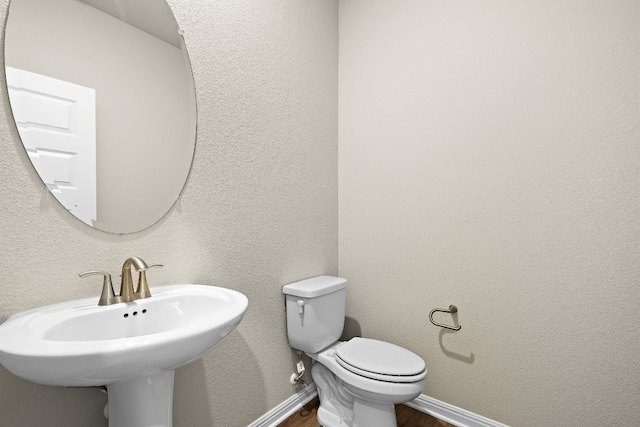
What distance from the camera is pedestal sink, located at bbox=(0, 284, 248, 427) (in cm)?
57

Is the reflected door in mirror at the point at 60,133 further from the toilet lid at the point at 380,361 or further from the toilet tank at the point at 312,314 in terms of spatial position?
the toilet lid at the point at 380,361

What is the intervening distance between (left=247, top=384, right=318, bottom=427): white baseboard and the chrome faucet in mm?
876

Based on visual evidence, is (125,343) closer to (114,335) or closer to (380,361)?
(114,335)

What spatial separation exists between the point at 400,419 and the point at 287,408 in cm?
58

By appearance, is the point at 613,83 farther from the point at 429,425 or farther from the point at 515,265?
the point at 429,425

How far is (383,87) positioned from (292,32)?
0.59 m

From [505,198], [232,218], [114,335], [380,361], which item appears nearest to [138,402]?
[114,335]

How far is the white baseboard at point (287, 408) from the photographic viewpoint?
1411 mm

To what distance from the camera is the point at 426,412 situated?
1.56 m

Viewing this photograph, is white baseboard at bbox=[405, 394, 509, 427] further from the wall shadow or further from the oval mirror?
the oval mirror

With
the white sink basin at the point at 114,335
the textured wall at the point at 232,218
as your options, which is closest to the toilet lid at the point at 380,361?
the textured wall at the point at 232,218

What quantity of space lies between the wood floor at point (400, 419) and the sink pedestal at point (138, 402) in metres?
0.89

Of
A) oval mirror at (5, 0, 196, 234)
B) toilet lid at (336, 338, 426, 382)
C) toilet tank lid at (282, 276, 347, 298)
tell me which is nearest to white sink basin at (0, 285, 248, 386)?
oval mirror at (5, 0, 196, 234)

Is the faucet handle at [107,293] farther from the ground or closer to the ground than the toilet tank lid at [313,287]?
farther from the ground
